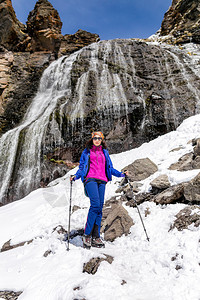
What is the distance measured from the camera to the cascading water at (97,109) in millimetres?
17156

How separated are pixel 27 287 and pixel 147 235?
2596mm

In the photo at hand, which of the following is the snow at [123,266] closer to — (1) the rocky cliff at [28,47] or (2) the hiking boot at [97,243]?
(2) the hiking boot at [97,243]

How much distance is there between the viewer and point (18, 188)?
16203mm

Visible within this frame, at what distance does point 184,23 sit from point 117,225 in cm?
4023

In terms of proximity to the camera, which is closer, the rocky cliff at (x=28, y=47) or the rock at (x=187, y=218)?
the rock at (x=187, y=218)

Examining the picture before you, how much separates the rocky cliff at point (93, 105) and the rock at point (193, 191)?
12.7 meters

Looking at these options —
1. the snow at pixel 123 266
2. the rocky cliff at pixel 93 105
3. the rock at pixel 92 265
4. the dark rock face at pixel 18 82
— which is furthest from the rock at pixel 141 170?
the dark rock face at pixel 18 82

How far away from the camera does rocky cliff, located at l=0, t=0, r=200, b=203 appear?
17.2 m

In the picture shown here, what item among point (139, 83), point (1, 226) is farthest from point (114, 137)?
point (1, 226)

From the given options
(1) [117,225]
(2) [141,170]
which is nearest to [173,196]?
(1) [117,225]

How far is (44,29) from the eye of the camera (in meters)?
34.5

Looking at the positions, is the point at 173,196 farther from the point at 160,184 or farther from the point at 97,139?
the point at 97,139

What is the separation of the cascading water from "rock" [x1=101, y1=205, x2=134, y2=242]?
1212 centimetres

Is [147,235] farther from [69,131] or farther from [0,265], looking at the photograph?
[69,131]
